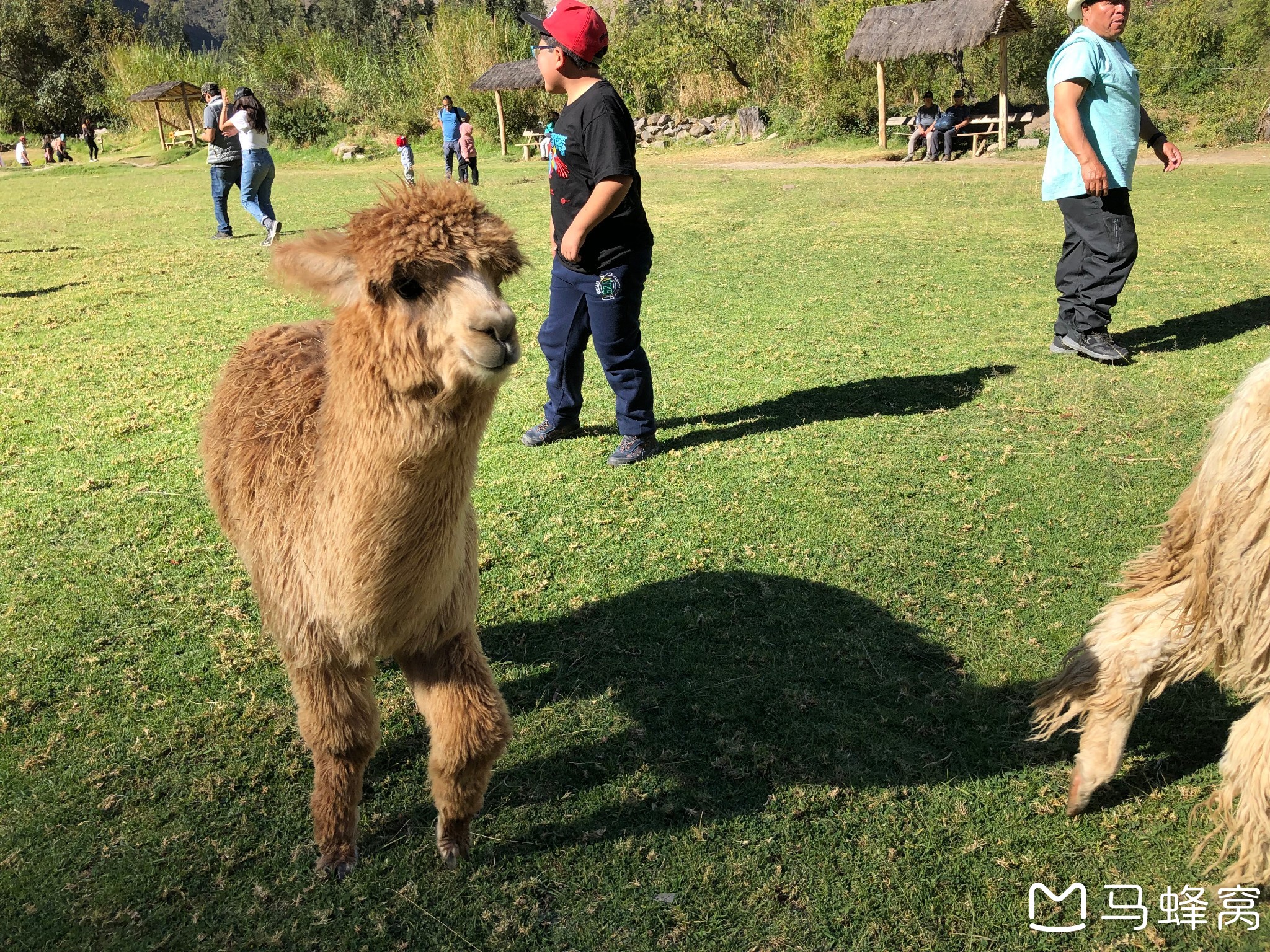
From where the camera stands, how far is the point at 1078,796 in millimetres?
2730

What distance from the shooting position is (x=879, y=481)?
4945 millimetres

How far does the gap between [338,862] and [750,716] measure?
1.43 meters

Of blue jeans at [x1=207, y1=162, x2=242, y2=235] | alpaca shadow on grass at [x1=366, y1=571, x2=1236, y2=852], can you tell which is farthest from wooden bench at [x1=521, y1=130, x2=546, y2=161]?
alpaca shadow on grass at [x1=366, y1=571, x2=1236, y2=852]

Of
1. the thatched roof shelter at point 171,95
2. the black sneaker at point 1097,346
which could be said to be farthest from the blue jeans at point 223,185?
the thatched roof shelter at point 171,95

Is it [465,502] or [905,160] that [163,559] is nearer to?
[465,502]

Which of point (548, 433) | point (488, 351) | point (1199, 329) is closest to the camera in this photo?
point (488, 351)

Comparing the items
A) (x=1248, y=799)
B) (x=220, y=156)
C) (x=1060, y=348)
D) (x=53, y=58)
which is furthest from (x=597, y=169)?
(x=53, y=58)

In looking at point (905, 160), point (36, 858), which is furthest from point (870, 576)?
point (905, 160)

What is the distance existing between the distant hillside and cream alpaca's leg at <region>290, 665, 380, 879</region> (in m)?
177

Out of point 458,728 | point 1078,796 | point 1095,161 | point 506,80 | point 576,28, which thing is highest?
point 506,80

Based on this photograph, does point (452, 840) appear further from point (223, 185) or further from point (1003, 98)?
point (1003, 98)

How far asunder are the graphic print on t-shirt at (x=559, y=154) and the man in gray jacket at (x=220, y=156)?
371 inches

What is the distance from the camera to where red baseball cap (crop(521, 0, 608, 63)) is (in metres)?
4.55

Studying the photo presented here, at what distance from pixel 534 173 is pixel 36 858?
2370cm
